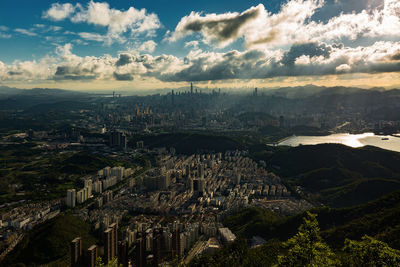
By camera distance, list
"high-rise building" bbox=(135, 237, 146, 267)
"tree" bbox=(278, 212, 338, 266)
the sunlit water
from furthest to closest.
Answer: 1. the sunlit water
2. "high-rise building" bbox=(135, 237, 146, 267)
3. "tree" bbox=(278, 212, 338, 266)

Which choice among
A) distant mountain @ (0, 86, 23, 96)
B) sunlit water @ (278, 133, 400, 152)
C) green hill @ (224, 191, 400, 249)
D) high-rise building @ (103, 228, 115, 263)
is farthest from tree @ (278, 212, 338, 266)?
distant mountain @ (0, 86, 23, 96)

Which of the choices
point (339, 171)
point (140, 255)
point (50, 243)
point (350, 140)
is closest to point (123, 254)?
point (140, 255)

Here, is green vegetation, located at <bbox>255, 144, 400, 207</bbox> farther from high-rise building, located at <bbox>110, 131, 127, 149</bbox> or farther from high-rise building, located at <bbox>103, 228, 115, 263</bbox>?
high-rise building, located at <bbox>110, 131, 127, 149</bbox>

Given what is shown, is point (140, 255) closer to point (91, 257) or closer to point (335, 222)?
point (91, 257)

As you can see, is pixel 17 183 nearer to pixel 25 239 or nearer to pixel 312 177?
pixel 25 239

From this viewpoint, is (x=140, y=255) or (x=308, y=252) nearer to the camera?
(x=308, y=252)

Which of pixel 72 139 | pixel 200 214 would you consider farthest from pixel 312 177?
pixel 72 139
